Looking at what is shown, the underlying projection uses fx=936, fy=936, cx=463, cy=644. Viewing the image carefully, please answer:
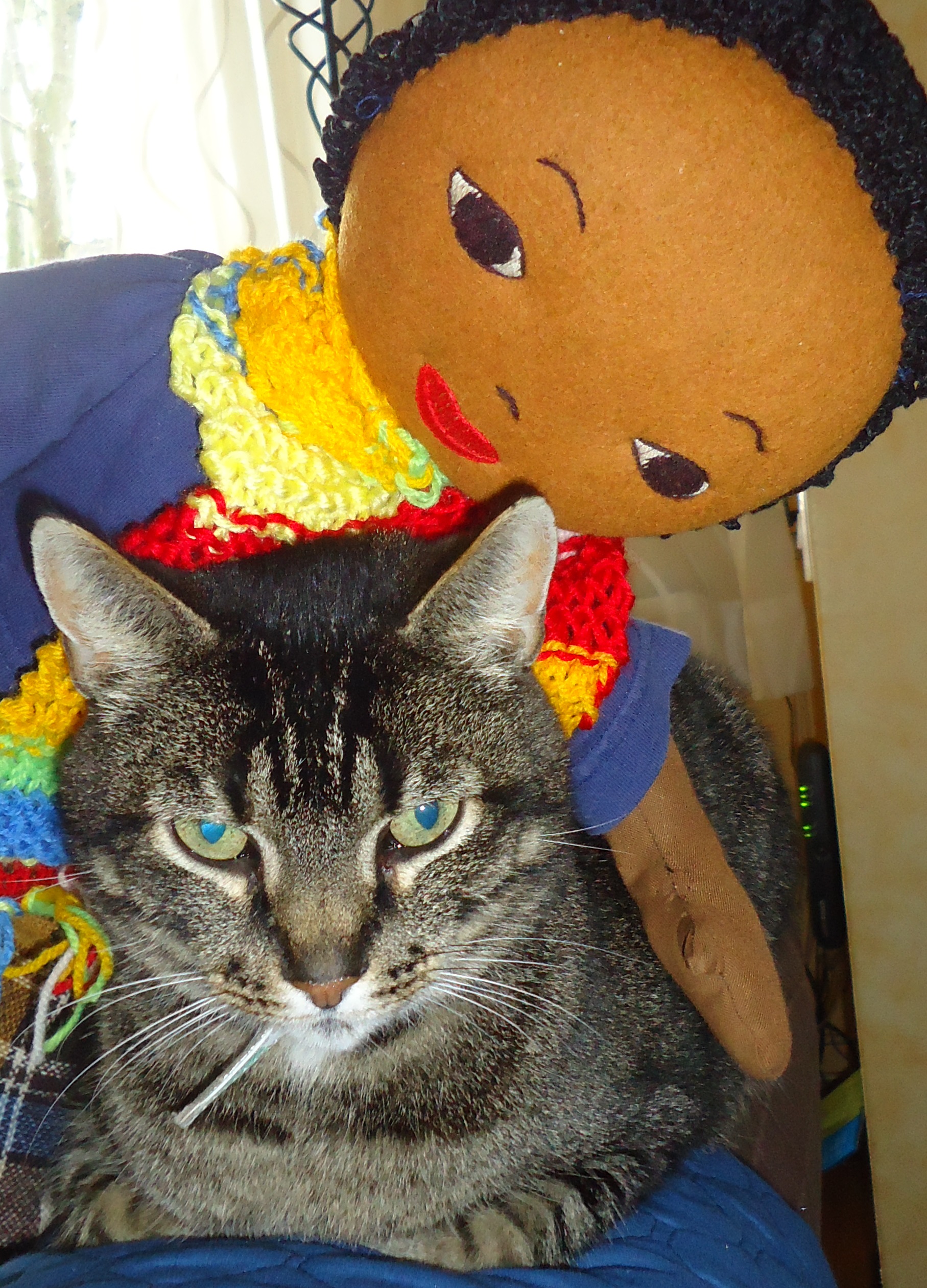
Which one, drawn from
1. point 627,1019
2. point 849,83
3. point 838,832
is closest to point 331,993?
point 627,1019

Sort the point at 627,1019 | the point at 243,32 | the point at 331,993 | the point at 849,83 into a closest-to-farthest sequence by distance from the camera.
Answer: the point at 849,83
the point at 331,993
the point at 627,1019
the point at 243,32

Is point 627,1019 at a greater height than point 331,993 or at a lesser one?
lesser

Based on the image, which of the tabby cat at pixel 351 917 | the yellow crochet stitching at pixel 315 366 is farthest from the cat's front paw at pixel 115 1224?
the yellow crochet stitching at pixel 315 366

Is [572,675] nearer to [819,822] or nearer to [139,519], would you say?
[139,519]

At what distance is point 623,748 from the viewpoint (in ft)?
2.89

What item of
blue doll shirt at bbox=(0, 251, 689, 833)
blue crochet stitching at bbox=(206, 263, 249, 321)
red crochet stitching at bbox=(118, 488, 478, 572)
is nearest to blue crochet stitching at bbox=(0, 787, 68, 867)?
blue doll shirt at bbox=(0, 251, 689, 833)

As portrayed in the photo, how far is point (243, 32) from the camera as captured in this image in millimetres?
1518

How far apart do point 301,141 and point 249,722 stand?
4.20 feet

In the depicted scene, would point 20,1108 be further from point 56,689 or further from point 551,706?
point 551,706

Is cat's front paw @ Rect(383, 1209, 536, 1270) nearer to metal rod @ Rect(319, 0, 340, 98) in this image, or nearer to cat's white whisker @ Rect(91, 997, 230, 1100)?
cat's white whisker @ Rect(91, 997, 230, 1100)

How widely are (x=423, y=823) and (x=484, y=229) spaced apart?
1.42ft

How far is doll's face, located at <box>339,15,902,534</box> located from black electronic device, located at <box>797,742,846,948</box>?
1346 mm

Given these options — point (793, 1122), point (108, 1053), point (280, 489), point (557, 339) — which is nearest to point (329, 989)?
point (108, 1053)

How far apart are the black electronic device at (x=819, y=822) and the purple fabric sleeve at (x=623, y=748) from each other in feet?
3.73
